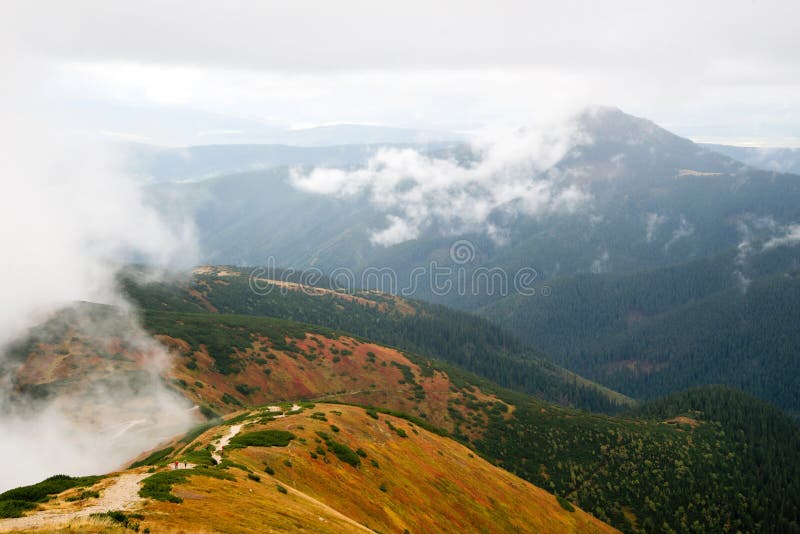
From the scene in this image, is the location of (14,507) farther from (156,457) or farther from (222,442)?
(156,457)

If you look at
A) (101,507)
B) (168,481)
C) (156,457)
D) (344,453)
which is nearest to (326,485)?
(344,453)

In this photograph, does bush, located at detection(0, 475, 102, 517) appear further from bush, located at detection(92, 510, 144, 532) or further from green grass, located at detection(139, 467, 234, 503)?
bush, located at detection(92, 510, 144, 532)

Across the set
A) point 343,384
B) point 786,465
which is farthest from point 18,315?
point 786,465

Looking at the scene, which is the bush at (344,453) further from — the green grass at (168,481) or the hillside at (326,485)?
the green grass at (168,481)

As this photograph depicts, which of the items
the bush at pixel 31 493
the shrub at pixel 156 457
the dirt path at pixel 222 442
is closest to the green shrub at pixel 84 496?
the bush at pixel 31 493

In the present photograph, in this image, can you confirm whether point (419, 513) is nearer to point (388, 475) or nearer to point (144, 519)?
point (388, 475)

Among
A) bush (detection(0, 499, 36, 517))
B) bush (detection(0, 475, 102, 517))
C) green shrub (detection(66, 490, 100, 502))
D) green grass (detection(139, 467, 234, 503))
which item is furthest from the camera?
green shrub (detection(66, 490, 100, 502))

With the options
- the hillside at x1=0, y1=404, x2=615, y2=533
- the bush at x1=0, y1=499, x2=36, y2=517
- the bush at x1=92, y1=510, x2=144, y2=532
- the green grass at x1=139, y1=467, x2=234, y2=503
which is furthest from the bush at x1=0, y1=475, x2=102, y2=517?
the bush at x1=92, y1=510, x2=144, y2=532
